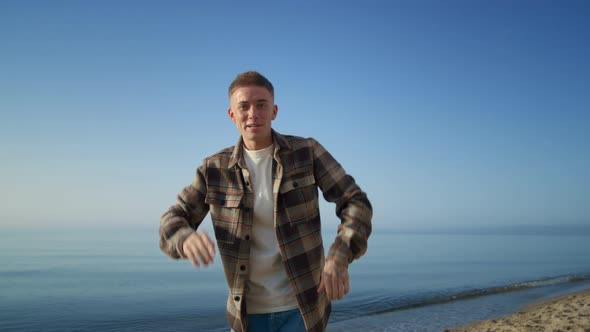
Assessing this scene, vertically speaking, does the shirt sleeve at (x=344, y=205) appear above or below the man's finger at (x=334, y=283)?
above

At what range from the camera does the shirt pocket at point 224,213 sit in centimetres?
276

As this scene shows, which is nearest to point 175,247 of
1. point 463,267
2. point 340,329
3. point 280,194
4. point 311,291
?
point 280,194

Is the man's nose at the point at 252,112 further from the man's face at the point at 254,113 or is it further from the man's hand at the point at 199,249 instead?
the man's hand at the point at 199,249

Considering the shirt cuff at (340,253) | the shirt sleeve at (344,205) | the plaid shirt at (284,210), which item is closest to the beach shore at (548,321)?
the plaid shirt at (284,210)

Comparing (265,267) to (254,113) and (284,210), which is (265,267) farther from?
(254,113)

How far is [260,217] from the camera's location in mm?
2789

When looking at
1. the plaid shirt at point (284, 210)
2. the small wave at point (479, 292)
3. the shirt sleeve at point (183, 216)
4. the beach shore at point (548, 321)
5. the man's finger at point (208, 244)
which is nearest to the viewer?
the man's finger at point (208, 244)

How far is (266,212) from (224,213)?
0.92ft

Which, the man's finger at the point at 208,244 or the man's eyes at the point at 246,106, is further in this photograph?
the man's eyes at the point at 246,106

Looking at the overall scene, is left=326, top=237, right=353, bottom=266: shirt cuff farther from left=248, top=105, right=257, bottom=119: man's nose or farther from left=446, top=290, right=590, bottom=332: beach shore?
left=446, top=290, right=590, bottom=332: beach shore

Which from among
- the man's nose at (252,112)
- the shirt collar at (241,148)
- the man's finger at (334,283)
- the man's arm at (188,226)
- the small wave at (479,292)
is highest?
the man's nose at (252,112)

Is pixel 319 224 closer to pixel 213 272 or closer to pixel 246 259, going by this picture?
pixel 246 259

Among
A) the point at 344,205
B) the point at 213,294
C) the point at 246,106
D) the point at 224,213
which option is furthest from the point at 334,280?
the point at 213,294

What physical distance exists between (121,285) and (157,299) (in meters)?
3.76
